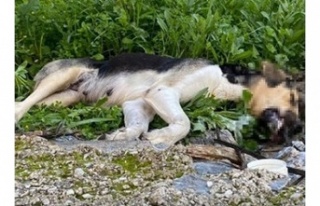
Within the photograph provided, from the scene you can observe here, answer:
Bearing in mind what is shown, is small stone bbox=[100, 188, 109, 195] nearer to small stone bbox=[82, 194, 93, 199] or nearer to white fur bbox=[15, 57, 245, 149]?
small stone bbox=[82, 194, 93, 199]

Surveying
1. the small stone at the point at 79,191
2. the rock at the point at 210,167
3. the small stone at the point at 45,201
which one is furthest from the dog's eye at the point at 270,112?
the small stone at the point at 45,201

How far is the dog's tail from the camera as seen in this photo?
6.23 m

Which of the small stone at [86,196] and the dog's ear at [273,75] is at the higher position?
the dog's ear at [273,75]

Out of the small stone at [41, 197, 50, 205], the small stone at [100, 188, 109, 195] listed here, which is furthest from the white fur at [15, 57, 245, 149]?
the small stone at [41, 197, 50, 205]

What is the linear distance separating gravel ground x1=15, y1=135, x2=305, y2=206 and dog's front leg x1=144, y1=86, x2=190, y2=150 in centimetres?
26

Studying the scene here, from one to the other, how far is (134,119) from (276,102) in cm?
87

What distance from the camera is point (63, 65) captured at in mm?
6309

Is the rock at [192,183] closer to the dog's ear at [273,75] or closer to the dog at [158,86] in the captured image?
the dog at [158,86]

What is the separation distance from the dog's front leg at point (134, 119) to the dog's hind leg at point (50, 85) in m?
0.45

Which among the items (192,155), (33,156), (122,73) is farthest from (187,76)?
(33,156)

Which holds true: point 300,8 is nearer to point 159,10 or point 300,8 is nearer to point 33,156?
point 159,10

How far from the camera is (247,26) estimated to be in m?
6.36

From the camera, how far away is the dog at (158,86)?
19.4 feet

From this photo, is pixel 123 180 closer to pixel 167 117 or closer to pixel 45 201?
pixel 45 201
